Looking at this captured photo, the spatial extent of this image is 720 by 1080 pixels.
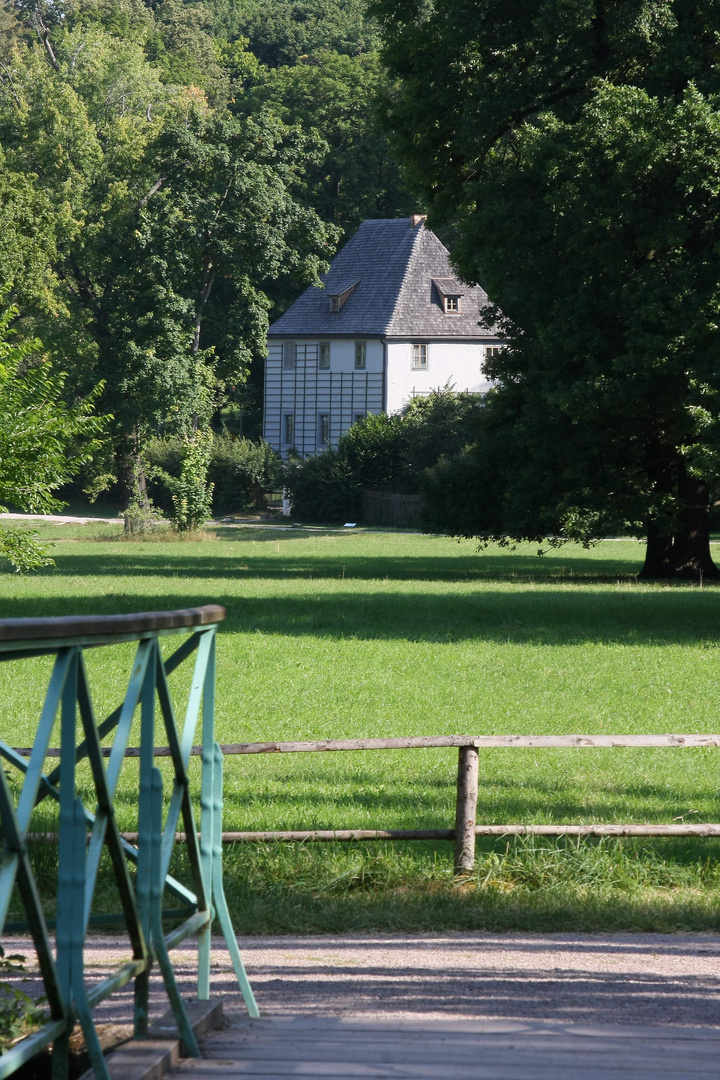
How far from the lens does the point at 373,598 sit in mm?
25234

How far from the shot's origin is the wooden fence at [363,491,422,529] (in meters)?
A: 55.7

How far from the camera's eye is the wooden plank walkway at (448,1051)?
3438 millimetres

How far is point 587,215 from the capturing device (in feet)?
69.5

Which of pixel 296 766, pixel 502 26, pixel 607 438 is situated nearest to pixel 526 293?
pixel 607 438

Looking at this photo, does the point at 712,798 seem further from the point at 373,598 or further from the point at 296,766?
the point at 373,598

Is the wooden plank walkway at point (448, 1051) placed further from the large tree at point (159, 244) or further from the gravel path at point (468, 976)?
the large tree at point (159, 244)

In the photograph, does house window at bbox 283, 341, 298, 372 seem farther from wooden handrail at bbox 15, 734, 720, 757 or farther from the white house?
wooden handrail at bbox 15, 734, 720, 757

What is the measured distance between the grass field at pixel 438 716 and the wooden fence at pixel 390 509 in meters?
22.8

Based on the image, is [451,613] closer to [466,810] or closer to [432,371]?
[466,810]

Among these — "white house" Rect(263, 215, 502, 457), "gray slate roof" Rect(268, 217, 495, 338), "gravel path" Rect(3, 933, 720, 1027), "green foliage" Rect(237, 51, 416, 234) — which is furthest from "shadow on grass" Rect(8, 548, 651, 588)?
"green foliage" Rect(237, 51, 416, 234)

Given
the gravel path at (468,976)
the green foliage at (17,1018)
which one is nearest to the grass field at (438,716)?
the gravel path at (468,976)

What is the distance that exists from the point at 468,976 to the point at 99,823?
248 centimetres

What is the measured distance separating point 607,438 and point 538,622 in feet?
13.2

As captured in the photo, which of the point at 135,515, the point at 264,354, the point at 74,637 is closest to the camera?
the point at 74,637
